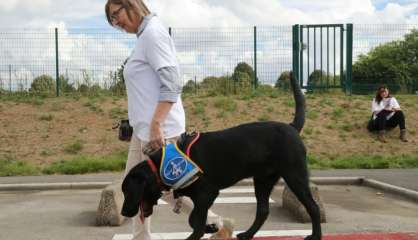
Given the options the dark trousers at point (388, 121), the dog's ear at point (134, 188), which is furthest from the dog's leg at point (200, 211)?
the dark trousers at point (388, 121)

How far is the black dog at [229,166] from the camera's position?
12.1ft

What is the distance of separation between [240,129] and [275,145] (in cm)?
30

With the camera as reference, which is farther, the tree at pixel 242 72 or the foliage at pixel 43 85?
the tree at pixel 242 72

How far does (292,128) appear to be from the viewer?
4.07 m

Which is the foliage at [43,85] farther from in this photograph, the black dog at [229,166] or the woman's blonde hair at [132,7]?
the black dog at [229,166]

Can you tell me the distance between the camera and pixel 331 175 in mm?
10398

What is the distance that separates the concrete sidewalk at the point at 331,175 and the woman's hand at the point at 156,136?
6343mm

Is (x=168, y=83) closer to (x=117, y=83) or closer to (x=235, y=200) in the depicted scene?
(x=235, y=200)

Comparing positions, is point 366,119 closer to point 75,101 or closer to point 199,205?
point 75,101

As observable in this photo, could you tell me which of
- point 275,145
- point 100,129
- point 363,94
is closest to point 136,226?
point 275,145

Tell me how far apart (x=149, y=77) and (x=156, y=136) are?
1.53ft

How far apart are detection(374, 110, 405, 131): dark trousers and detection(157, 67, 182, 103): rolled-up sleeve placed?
1123 cm

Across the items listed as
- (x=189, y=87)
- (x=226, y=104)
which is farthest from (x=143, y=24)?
(x=189, y=87)

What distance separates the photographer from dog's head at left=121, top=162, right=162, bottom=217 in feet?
11.9
